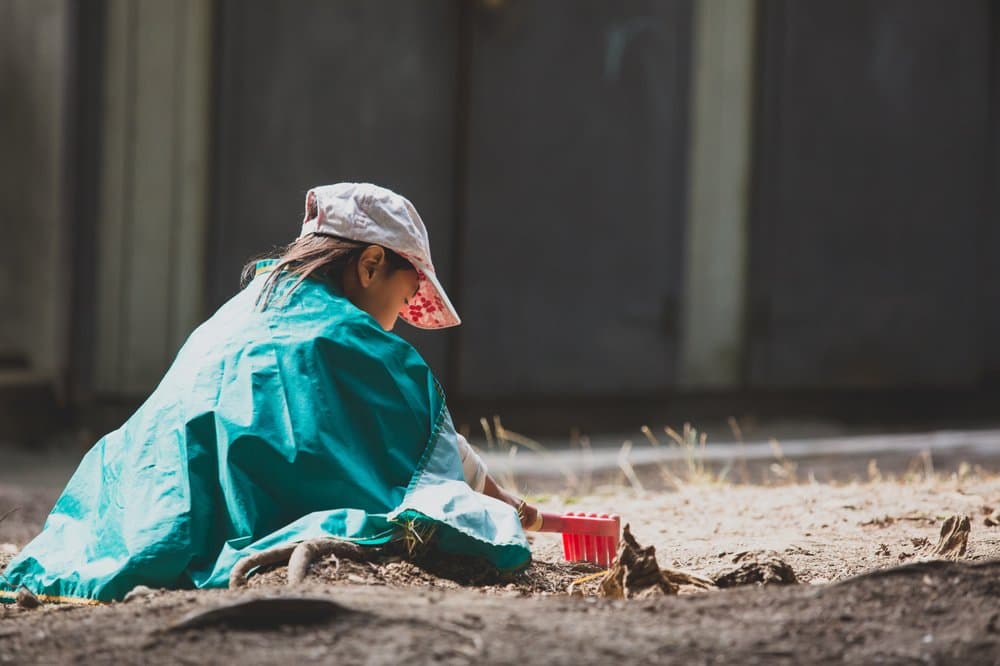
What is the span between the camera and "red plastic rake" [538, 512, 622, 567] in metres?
3.14

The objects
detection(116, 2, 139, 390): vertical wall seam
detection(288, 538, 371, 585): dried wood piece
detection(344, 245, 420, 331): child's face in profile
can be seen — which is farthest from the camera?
detection(116, 2, 139, 390): vertical wall seam

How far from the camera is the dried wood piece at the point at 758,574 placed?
2.74 meters

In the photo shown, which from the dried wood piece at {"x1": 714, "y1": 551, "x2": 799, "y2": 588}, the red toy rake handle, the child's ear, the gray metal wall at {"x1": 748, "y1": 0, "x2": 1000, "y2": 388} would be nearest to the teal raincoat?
the child's ear

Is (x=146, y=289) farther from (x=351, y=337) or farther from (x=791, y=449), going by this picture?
(x=351, y=337)

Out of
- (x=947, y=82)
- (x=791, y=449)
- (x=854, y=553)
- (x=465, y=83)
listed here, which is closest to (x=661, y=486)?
(x=791, y=449)

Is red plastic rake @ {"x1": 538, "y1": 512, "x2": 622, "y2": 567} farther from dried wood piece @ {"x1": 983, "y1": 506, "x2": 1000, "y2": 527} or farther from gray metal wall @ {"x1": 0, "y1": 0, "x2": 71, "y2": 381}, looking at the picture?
gray metal wall @ {"x1": 0, "y1": 0, "x2": 71, "y2": 381}

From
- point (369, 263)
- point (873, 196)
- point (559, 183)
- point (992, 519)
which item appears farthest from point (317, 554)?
point (873, 196)

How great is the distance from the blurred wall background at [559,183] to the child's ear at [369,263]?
3637mm

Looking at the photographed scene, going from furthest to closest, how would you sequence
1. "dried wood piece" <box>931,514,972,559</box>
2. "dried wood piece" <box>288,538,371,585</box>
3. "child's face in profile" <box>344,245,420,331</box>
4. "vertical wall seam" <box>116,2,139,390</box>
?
"vertical wall seam" <box>116,2,139,390</box>, "child's face in profile" <box>344,245,420,331</box>, "dried wood piece" <box>931,514,972,559</box>, "dried wood piece" <box>288,538,371,585</box>

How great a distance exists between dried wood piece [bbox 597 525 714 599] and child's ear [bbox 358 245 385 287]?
876 mm

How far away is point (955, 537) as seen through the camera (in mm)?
2990

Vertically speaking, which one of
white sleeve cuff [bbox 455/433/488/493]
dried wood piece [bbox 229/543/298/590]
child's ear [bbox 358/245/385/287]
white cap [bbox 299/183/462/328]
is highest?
white cap [bbox 299/183/462/328]

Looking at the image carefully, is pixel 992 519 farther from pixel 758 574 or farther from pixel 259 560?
pixel 259 560

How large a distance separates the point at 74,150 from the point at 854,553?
4469mm
